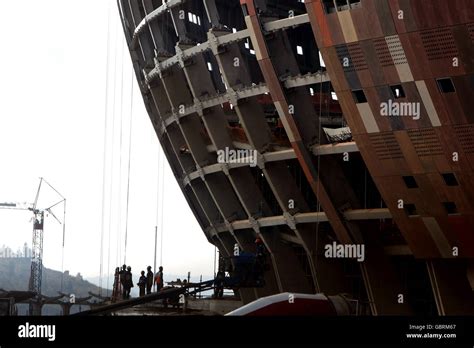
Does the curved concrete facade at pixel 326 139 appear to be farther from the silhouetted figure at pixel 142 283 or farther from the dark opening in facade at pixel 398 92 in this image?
the silhouetted figure at pixel 142 283

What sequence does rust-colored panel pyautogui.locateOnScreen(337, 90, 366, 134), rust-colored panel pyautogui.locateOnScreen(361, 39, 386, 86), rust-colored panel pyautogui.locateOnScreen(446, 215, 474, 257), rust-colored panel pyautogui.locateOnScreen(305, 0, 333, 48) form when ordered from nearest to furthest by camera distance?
rust-colored panel pyautogui.locateOnScreen(361, 39, 386, 86), rust-colored panel pyautogui.locateOnScreen(446, 215, 474, 257), rust-colored panel pyautogui.locateOnScreen(305, 0, 333, 48), rust-colored panel pyautogui.locateOnScreen(337, 90, 366, 134)

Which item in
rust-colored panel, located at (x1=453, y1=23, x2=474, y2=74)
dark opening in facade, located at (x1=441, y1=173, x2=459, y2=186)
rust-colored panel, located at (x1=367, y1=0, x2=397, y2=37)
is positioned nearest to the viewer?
rust-colored panel, located at (x1=453, y1=23, x2=474, y2=74)

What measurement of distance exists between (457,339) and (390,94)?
18.0 m

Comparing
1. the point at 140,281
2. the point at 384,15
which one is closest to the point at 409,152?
the point at 384,15

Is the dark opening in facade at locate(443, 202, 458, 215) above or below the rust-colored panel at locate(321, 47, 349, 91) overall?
below

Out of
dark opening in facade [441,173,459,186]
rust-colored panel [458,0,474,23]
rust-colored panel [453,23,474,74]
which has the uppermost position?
rust-colored panel [458,0,474,23]

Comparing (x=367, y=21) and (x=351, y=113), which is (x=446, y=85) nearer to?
(x=367, y=21)

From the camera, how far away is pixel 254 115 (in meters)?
50.8

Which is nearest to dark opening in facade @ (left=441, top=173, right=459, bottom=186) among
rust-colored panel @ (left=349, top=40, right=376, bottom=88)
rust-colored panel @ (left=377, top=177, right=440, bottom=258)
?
rust-colored panel @ (left=377, top=177, right=440, bottom=258)

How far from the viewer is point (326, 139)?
47188 millimetres

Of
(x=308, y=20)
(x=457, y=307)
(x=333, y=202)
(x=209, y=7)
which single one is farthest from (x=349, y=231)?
(x=209, y=7)

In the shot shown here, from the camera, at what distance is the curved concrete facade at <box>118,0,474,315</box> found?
40188 mm

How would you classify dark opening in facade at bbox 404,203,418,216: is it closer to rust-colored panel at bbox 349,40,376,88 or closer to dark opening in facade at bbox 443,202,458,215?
dark opening in facade at bbox 443,202,458,215

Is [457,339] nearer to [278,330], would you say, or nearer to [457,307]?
[278,330]
